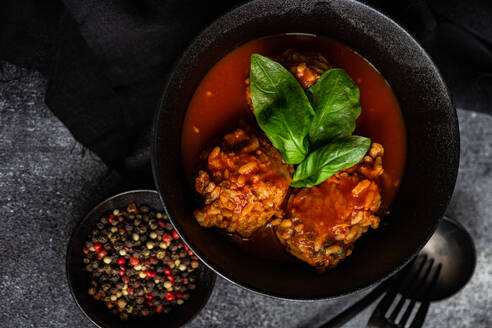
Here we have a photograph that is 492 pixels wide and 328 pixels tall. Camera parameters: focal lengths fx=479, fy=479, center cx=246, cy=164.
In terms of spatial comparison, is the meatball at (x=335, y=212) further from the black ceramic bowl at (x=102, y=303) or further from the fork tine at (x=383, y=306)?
the fork tine at (x=383, y=306)

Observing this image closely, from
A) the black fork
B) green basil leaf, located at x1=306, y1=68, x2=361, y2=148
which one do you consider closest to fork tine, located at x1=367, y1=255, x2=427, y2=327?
the black fork

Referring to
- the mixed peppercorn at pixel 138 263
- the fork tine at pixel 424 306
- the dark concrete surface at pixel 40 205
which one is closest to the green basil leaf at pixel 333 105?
the mixed peppercorn at pixel 138 263

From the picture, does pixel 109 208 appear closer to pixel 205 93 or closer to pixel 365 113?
pixel 205 93

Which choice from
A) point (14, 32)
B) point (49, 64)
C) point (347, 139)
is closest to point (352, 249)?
point (347, 139)

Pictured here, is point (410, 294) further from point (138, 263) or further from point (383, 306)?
point (138, 263)

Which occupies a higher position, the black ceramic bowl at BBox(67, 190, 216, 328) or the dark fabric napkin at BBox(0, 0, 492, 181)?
the dark fabric napkin at BBox(0, 0, 492, 181)

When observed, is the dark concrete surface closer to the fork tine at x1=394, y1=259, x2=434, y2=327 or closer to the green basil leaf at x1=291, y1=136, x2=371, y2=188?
the fork tine at x1=394, y1=259, x2=434, y2=327

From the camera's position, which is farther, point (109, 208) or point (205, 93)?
point (109, 208)
